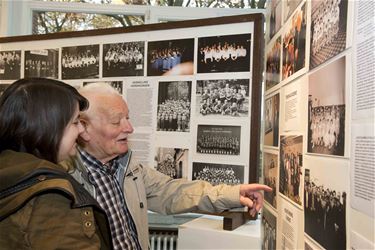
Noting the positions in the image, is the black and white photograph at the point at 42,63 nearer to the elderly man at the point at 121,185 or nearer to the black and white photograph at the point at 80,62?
the black and white photograph at the point at 80,62

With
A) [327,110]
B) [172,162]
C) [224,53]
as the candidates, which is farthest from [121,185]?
[327,110]

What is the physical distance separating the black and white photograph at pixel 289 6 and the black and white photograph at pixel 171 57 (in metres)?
0.71

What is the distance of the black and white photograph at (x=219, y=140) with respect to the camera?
205cm

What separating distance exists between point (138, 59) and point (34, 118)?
139 centimetres

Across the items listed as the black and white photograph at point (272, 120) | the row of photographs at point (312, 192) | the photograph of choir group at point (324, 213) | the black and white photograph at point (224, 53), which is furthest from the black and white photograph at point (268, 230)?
the black and white photograph at point (224, 53)

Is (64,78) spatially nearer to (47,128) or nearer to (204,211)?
(204,211)

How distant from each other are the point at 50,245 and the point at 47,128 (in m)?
0.30

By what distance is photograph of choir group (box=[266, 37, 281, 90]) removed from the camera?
1.67 meters

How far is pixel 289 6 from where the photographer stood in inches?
59.0

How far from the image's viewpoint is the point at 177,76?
2.23m

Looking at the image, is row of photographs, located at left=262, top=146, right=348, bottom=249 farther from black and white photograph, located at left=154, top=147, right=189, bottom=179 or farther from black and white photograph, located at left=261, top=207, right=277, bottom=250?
black and white photograph, located at left=154, top=147, right=189, bottom=179

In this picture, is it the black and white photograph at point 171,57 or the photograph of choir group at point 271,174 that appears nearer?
the photograph of choir group at point 271,174

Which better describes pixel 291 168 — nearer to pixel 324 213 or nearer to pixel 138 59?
pixel 324 213

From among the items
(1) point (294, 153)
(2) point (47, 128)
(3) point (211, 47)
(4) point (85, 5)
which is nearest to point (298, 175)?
(1) point (294, 153)
